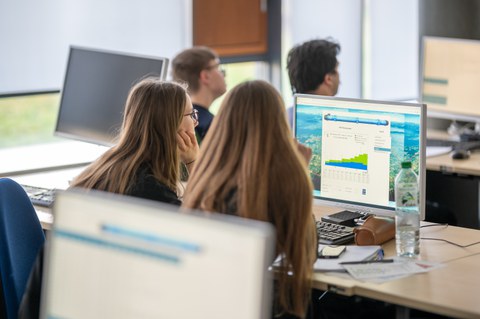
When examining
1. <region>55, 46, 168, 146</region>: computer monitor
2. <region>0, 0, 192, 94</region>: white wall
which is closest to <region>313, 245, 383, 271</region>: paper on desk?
<region>55, 46, 168, 146</region>: computer monitor

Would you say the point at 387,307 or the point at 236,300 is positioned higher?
the point at 236,300

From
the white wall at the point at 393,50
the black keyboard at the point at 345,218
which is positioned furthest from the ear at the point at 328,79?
the white wall at the point at 393,50

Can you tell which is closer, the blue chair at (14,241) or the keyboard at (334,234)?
the blue chair at (14,241)

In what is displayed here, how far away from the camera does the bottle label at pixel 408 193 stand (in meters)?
2.85

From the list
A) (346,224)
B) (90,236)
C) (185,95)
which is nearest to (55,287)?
(90,236)

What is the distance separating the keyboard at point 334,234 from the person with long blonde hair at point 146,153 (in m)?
0.51

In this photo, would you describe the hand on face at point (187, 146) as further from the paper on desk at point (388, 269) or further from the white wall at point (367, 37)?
the white wall at point (367, 37)

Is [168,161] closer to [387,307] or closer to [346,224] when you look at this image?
[346,224]

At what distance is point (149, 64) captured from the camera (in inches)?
137

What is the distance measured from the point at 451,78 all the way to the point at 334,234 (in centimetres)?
212

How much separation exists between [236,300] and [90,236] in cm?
29

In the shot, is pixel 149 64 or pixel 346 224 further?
pixel 149 64

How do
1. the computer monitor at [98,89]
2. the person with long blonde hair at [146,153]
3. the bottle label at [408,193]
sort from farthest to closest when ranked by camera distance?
the computer monitor at [98,89], the bottle label at [408,193], the person with long blonde hair at [146,153]

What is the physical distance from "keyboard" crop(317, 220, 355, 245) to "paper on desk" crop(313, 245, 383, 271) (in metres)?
0.07
